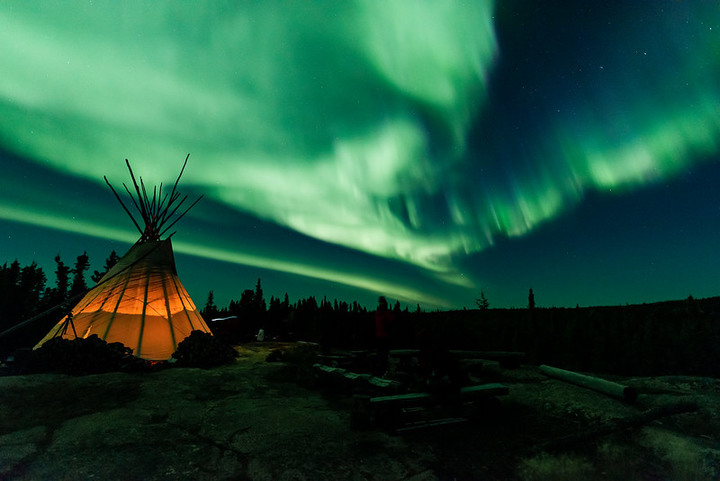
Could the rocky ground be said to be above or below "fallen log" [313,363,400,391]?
below

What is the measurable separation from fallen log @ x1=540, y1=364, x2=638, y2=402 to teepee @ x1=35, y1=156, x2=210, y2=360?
12.1 metres

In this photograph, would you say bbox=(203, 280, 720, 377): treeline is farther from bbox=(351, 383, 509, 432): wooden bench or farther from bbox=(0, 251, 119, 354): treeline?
bbox=(0, 251, 119, 354): treeline

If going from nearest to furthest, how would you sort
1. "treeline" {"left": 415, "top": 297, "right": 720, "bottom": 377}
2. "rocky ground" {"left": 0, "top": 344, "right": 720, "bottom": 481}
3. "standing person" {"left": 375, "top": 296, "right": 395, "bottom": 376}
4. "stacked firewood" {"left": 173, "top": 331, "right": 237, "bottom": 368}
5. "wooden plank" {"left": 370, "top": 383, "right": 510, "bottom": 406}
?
"rocky ground" {"left": 0, "top": 344, "right": 720, "bottom": 481} → "wooden plank" {"left": 370, "top": 383, "right": 510, "bottom": 406} → "standing person" {"left": 375, "top": 296, "right": 395, "bottom": 376} → "treeline" {"left": 415, "top": 297, "right": 720, "bottom": 377} → "stacked firewood" {"left": 173, "top": 331, "right": 237, "bottom": 368}

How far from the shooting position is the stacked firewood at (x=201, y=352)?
10805 millimetres

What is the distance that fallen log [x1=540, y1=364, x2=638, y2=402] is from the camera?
247 inches

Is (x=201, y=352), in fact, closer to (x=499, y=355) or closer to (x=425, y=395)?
(x=425, y=395)

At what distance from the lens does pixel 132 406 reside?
20.4 ft

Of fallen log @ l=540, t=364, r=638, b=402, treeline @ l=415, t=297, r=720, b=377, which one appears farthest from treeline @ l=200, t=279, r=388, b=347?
fallen log @ l=540, t=364, r=638, b=402

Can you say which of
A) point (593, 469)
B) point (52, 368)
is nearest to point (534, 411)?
point (593, 469)

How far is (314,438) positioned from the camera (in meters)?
4.88

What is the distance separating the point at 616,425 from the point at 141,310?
13.5m

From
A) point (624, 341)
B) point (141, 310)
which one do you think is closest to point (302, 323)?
point (141, 310)

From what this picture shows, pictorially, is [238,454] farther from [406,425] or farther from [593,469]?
[593,469]

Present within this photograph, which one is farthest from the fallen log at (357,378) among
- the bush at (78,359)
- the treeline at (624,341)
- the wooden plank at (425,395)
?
the treeline at (624,341)
